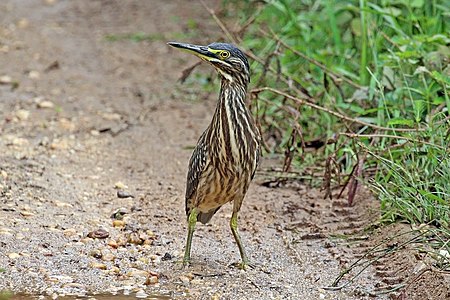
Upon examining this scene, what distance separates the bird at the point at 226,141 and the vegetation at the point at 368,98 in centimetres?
83

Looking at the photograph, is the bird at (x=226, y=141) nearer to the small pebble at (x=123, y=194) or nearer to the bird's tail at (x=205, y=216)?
the bird's tail at (x=205, y=216)

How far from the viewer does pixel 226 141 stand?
568 centimetres

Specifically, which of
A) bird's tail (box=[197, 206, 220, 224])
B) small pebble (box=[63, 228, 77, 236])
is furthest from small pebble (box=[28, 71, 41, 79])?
bird's tail (box=[197, 206, 220, 224])

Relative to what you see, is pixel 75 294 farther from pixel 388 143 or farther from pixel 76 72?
pixel 76 72

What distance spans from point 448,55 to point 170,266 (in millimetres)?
2753

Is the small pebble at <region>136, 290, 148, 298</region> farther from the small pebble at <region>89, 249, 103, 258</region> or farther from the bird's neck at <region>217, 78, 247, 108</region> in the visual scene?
the bird's neck at <region>217, 78, 247, 108</region>

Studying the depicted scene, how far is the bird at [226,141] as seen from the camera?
5.67m

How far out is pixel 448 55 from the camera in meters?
7.05

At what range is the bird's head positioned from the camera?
18.4 ft

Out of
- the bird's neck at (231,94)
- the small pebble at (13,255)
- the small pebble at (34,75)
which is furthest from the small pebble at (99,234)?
the small pebble at (34,75)

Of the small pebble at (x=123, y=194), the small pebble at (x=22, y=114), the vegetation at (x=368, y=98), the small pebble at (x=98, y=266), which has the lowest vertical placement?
the small pebble at (x=22, y=114)

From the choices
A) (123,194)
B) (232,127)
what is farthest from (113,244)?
(232,127)

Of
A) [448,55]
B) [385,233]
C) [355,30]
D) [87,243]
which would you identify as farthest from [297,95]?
[87,243]

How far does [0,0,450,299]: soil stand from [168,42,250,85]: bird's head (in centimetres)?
121
